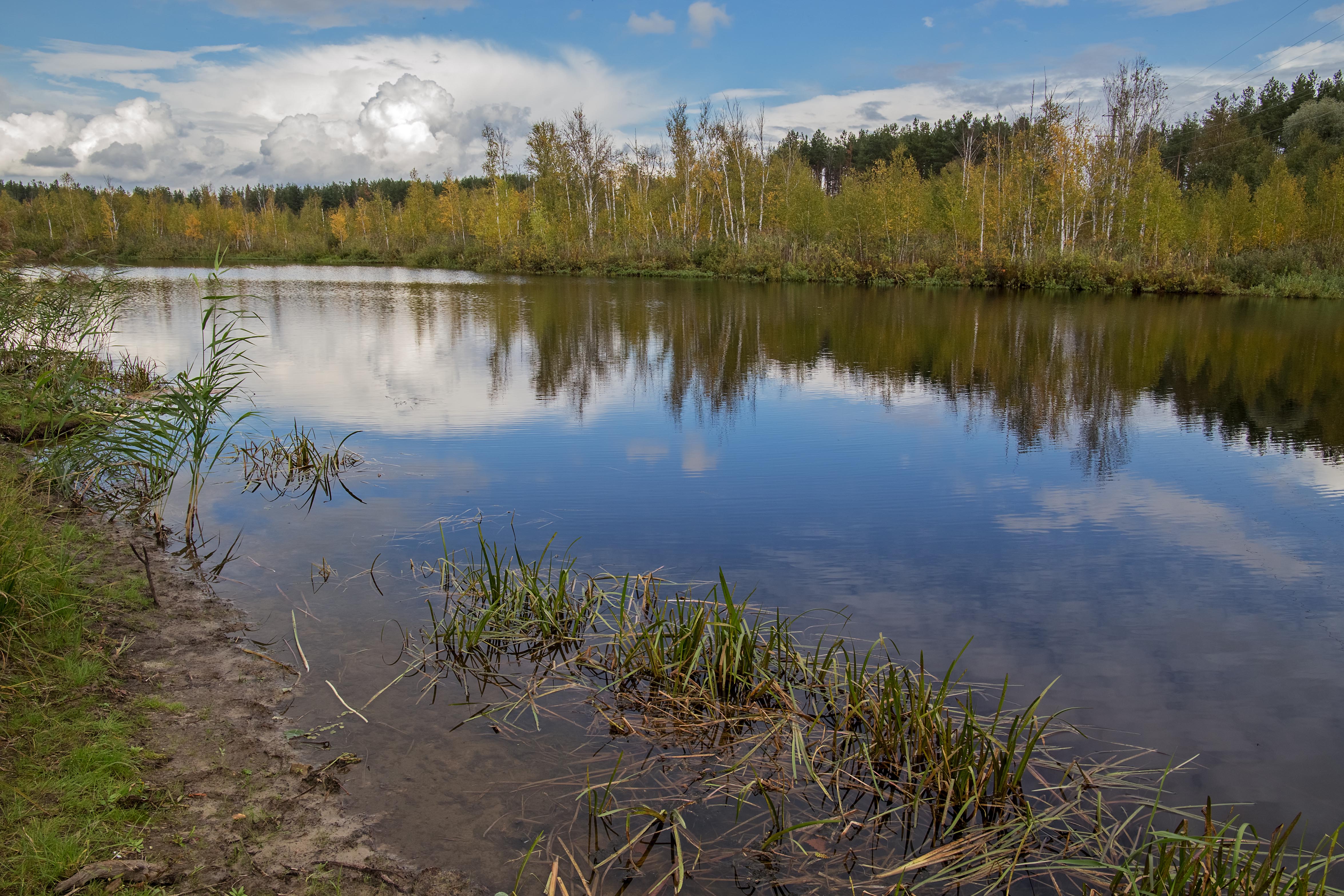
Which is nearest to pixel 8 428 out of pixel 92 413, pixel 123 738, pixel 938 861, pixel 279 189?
pixel 92 413

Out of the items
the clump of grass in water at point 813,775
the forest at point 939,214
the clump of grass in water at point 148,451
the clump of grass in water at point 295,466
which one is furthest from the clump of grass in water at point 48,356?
the forest at point 939,214

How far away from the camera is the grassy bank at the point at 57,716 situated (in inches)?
114

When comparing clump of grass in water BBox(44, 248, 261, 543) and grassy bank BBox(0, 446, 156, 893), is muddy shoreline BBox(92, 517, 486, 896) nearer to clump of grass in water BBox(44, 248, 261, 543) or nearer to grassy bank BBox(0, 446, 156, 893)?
grassy bank BBox(0, 446, 156, 893)

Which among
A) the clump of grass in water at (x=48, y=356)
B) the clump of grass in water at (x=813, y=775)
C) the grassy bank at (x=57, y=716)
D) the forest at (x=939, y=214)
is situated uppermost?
the forest at (x=939, y=214)

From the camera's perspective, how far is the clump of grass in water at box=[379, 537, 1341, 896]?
3.27 meters

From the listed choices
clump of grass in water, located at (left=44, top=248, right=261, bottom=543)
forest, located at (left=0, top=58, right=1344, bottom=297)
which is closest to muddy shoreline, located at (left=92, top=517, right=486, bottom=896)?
clump of grass in water, located at (left=44, top=248, right=261, bottom=543)

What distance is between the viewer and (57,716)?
12.0ft

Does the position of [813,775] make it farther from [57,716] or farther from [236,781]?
[57,716]

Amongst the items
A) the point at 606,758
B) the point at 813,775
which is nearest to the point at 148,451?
the point at 606,758

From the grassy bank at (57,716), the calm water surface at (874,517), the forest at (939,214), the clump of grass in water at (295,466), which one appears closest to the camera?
the grassy bank at (57,716)

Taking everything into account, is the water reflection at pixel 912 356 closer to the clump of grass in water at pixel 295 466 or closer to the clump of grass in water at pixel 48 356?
the clump of grass in water at pixel 295 466

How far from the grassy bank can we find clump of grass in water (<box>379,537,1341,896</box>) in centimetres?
156

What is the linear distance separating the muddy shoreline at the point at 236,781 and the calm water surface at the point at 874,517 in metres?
0.16

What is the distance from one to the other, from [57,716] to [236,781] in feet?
2.99
